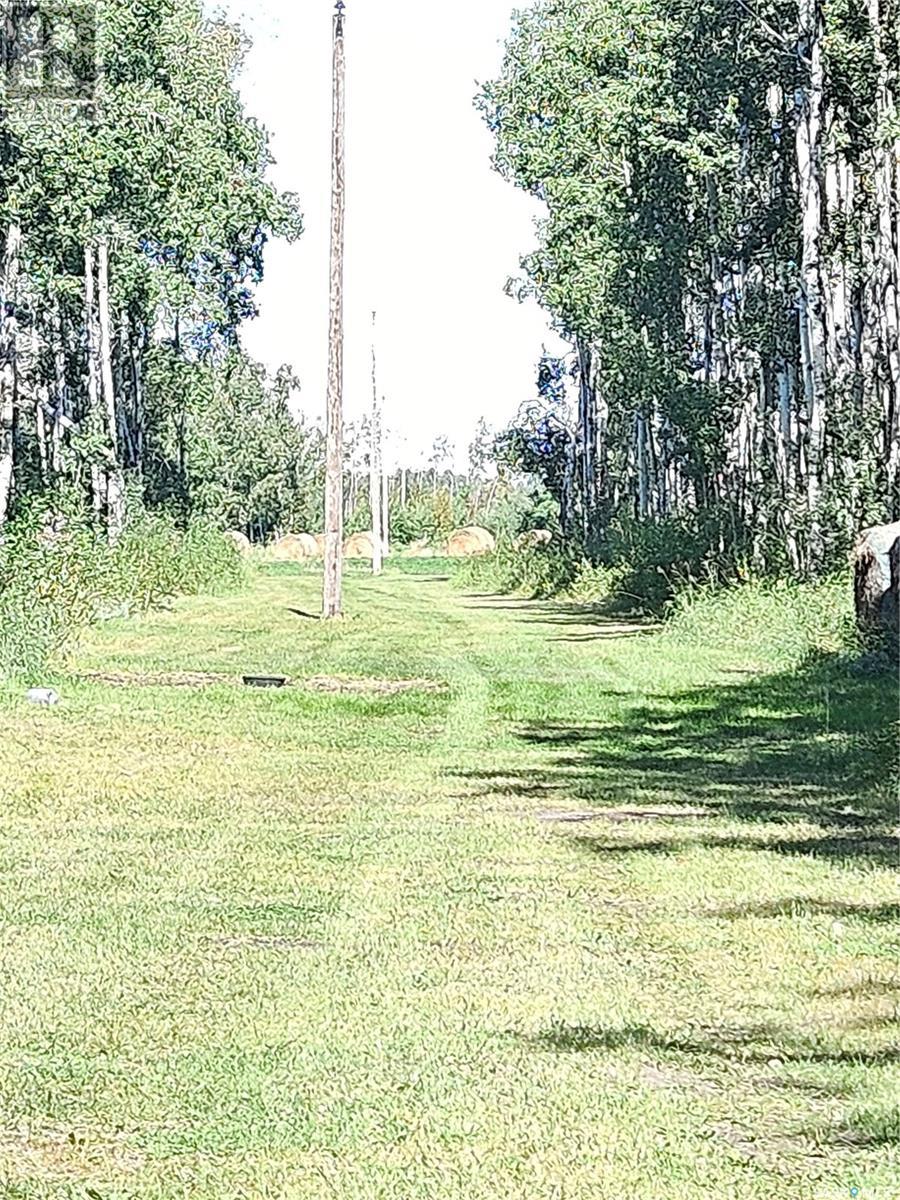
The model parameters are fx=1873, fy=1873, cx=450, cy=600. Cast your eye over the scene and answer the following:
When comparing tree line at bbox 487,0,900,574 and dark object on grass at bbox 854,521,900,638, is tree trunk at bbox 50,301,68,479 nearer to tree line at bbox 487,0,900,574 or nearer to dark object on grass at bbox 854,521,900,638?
tree line at bbox 487,0,900,574

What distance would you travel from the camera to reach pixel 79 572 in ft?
97.7

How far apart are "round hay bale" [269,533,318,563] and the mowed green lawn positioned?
60.4 meters

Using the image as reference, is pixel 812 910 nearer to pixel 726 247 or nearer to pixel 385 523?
pixel 726 247

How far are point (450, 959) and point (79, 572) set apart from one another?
2371 cm

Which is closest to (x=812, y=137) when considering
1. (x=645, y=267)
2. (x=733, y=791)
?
(x=645, y=267)

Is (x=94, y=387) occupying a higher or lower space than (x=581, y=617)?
higher

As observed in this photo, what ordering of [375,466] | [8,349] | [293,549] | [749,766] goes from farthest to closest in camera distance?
[293,549] < [375,466] < [8,349] < [749,766]

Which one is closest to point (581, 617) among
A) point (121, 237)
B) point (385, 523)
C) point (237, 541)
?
point (121, 237)

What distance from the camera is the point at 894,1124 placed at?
16.1ft

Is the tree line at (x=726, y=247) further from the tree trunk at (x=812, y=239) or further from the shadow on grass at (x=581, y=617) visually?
the shadow on grass at (x=581, y=617)

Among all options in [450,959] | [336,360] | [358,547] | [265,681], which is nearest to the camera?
[450,959]

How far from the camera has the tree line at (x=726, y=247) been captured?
1019 inches

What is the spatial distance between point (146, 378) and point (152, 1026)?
5022cm

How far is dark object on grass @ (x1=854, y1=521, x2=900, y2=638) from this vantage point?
16672 mm
